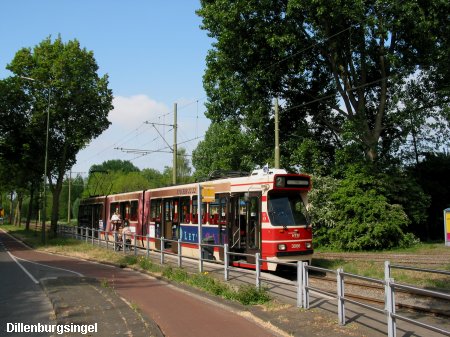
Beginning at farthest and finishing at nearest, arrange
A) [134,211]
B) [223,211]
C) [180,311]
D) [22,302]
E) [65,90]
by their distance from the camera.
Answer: [65,90]
[134,211]
[223,211]
[22,302]
[180,311]

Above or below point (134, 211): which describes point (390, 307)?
below

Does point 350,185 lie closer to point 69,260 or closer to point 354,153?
point 354,153

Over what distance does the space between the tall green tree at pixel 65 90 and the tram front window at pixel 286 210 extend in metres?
22.6

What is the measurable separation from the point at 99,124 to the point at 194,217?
2063 cm

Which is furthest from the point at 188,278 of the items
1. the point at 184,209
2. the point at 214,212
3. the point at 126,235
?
the point at 126,235

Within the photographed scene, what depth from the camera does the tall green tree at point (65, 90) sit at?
112 ft

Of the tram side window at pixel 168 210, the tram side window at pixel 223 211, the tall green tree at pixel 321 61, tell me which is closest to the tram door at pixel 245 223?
the tram side window at pixel 223 211

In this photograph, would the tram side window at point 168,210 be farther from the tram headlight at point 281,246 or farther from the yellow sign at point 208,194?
the tram headlight at point 281,246

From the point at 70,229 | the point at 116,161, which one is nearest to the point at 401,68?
the point at 70,229

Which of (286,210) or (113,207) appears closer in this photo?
(286,210)

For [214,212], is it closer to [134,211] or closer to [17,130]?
[134,211]

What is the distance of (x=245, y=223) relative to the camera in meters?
15.0

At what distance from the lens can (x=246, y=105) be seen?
28641 millimetres

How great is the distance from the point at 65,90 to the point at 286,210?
24.4 m
